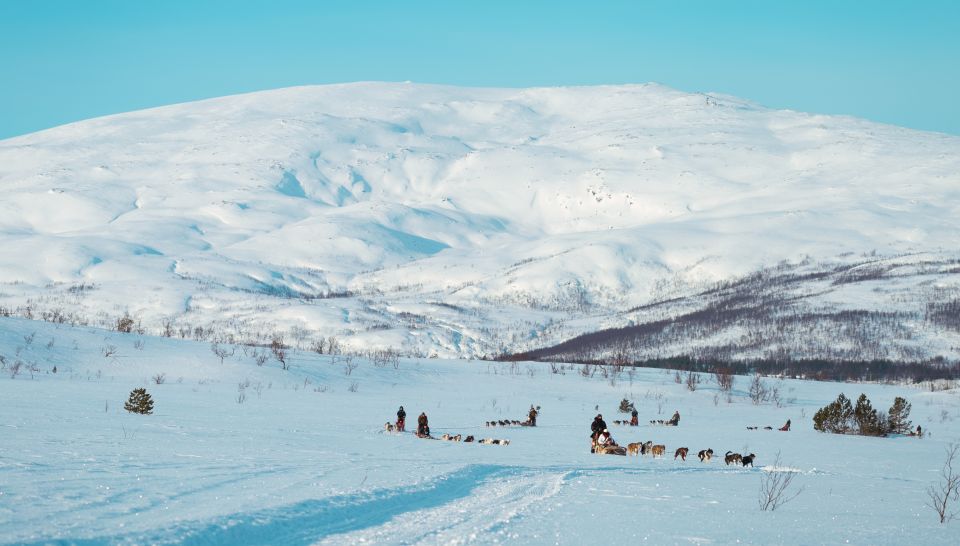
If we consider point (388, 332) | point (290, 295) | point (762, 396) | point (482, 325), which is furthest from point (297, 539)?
point (290, 295)

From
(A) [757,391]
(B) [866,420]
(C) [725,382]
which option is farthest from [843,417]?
(C) [725,382]

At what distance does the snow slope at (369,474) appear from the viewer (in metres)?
12.3

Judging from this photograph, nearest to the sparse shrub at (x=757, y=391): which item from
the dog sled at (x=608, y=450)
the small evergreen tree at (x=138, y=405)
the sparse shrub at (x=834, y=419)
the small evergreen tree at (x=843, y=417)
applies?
the small evergreen tree at (x=843, y=417)

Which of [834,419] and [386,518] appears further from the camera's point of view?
[834,419]

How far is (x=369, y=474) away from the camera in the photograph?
1655 centimetres

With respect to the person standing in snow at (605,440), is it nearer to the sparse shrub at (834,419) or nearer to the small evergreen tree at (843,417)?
the sparse shrub at (834,419)

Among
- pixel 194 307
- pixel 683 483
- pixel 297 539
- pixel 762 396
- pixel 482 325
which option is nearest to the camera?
pixel 297 539

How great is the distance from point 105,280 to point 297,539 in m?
188

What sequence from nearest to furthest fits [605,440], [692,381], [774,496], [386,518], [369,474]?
[386,518] < [369,474] < [774,496] < [605,440] < [692,381]

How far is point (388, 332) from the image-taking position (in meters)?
134

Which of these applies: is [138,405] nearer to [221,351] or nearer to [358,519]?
[358,519]

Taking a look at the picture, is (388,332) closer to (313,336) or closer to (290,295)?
(313,336)

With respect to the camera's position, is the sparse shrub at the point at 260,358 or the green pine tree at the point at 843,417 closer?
the green pine tree at the point at 843,417

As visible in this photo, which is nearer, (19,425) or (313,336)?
(19,425)
